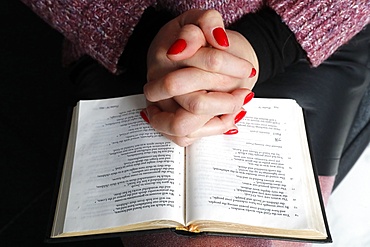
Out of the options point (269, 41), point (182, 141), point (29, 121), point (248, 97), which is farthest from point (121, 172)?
point (29, 121)

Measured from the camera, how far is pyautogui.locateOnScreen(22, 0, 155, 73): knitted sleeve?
729 mm

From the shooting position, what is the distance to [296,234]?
1.86 feet

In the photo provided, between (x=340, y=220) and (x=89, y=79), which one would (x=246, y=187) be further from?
(x=340, y=220)

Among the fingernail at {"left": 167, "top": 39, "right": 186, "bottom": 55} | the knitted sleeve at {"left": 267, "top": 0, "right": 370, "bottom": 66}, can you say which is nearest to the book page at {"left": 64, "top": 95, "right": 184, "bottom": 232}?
the fingernail at {"left": 167, "top": 39, "right": 186, "bottom": 55}

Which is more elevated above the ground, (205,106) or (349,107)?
(205,106)

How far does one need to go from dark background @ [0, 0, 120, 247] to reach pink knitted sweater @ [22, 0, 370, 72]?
21 centimetres

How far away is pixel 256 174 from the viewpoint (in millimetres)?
610

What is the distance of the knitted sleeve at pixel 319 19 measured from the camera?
71 centimetres

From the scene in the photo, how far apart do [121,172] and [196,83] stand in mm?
150

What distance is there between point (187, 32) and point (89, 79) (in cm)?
26

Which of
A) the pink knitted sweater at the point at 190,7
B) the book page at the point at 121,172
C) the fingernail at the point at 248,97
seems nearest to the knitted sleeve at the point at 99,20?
the pink knitted sweater at the point at 190,7

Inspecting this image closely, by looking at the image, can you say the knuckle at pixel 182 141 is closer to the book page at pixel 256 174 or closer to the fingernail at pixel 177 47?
the book page at pixel 256 174

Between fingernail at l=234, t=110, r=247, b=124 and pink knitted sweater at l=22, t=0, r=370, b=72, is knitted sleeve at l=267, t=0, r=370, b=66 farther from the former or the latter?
fingernail at l=234, t=110, r=247, b=124

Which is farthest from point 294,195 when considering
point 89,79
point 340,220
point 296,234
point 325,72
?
point 340,220
